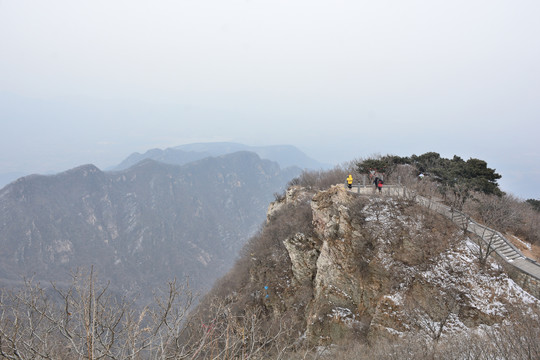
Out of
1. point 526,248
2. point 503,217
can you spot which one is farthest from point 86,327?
point 526,248

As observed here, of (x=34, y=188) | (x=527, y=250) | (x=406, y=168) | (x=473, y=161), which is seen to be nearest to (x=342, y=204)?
(x=527, y=250)

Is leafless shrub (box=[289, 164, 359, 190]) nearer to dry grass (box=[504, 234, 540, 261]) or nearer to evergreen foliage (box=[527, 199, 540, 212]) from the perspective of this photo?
dry grass (box=[504, 234, 540, 261])

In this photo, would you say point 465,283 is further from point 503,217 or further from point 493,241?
point 503,217

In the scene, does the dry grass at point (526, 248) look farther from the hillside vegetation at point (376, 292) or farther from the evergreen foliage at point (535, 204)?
the evergreen foliage at point (535, 204)

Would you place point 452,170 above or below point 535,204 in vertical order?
above

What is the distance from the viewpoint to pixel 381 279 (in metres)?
19.8

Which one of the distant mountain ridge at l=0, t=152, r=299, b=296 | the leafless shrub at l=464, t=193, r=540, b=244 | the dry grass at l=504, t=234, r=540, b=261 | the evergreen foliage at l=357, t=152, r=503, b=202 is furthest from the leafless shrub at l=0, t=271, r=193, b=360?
the distant mountain ridge at l=0, t=152, r=299, b=296

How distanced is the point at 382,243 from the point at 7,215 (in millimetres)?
225463

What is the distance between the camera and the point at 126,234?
18762cm

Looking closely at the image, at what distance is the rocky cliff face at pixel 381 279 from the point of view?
16.2m

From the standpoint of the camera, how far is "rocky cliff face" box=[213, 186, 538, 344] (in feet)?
Answer: 53.1

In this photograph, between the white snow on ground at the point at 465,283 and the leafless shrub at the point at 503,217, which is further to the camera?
the leafless shrub at the point at 503,217

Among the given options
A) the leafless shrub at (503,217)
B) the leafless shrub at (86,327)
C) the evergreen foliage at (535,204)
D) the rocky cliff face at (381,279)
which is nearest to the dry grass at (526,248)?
the leafless shrub at (503,217)

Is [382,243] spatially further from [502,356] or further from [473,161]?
[473,161]
